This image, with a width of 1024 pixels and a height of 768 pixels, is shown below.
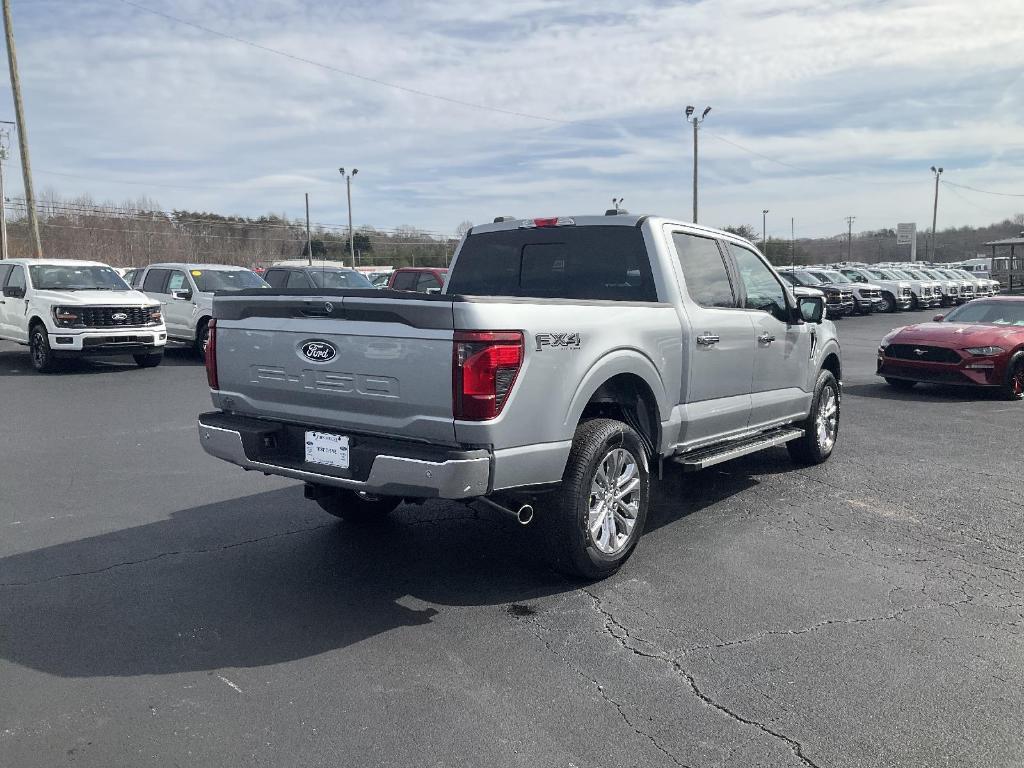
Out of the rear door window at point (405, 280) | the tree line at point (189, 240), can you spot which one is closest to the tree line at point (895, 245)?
the tree line at point (189, 240)

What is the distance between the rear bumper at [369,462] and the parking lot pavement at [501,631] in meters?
0.66

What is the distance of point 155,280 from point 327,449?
15.2 metres

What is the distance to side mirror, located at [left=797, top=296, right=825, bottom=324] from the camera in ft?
23.7

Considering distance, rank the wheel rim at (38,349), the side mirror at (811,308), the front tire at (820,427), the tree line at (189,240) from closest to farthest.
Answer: the side mirror at (811,308), the front tire at (820,427), the wheel rim at (38,349), the tree line at (189,240)

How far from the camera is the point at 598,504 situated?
4711 mm

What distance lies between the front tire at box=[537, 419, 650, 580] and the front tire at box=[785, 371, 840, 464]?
9.28ft

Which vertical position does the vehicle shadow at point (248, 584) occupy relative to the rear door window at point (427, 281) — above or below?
below

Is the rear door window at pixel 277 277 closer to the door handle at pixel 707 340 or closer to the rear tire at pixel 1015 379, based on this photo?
the rear tire at pixel 1015 379

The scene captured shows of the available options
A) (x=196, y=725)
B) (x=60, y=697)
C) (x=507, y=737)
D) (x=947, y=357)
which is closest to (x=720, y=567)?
(x=507, y=737)

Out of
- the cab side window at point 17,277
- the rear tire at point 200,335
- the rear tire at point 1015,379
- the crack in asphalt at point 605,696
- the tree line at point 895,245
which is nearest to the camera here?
the crack in asphalt at point 605,696

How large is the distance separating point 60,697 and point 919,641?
3.66 meters

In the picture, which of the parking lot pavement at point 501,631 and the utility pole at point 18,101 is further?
the utility pole at point 18,101

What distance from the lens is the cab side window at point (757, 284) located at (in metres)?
6.50

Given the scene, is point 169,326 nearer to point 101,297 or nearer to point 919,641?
point 101,297
